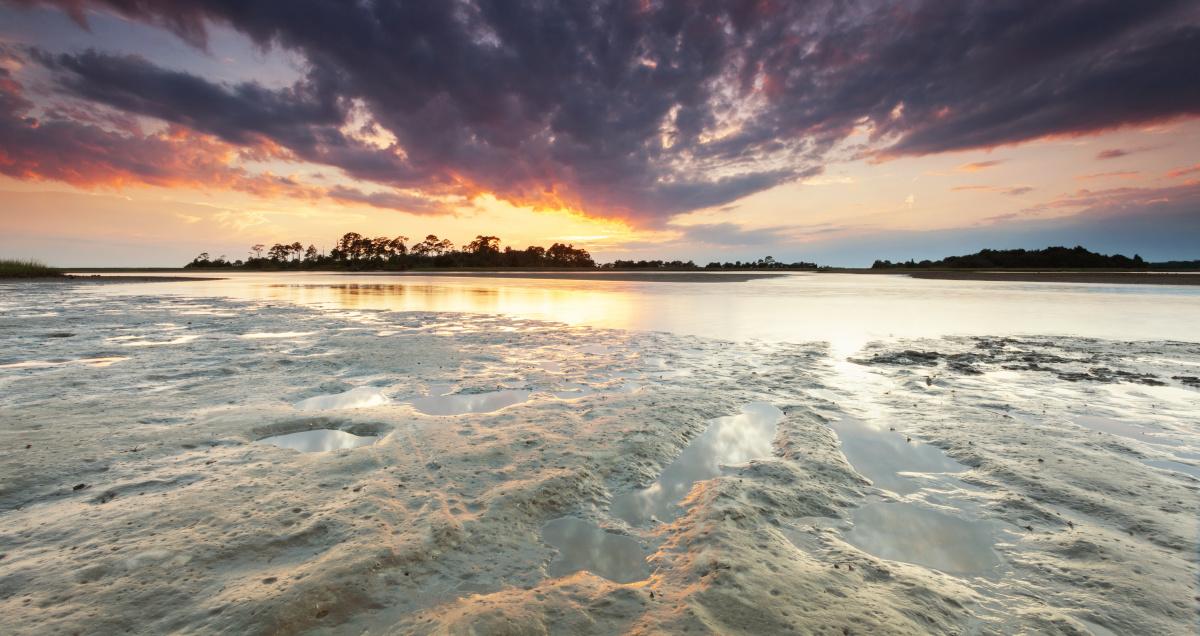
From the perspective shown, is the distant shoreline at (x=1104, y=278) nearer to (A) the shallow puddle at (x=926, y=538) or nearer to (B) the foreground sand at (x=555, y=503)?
(B) the foreground sand at (x=555, y=503)

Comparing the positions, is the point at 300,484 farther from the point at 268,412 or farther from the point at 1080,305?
the point at 1080,305

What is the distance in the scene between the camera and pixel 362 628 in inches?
91.5

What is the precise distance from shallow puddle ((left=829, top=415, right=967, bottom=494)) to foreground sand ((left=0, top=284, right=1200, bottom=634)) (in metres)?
0.05

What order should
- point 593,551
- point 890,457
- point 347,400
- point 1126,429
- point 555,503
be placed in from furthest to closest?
point 347,400, point 1126,429, point 890,457, point 555,503, point 593,551

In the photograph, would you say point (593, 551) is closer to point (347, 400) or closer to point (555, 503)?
point (555, 503)

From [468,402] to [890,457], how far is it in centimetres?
509

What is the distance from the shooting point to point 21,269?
45.5 m

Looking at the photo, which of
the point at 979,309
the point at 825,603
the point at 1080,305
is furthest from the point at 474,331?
the point at 1080,305

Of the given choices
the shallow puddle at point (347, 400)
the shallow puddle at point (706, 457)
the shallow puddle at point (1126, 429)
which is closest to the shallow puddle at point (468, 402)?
the shallow puddle at point (347, 400)

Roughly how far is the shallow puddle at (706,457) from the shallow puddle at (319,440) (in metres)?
2.95

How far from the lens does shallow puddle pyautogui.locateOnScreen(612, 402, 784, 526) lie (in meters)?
3.74

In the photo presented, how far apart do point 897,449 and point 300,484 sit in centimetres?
571

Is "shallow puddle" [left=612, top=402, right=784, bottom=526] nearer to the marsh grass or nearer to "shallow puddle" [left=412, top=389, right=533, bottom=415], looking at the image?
"shallow puddle" [left=412, top=389, right=533, bottom=415]

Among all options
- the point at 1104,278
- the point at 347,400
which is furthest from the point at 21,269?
the point at 1104,278
